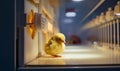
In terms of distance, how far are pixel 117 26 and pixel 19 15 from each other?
1.93 metres

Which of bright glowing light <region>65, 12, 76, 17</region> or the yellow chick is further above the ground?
bright glowing light <region>65, 12, 76, 17</region>

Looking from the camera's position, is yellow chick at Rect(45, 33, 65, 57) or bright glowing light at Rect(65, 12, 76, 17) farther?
bright glowing light at Rect(65, 12, 76, 17)

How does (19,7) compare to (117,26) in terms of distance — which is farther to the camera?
(117,26)

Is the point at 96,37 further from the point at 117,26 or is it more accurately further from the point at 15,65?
the point at 15,65

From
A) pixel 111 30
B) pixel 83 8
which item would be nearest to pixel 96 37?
pixel 111 30

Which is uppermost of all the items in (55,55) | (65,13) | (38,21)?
(65,13)

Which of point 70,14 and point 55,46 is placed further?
point 70,14

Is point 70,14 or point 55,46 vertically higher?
point 70,14

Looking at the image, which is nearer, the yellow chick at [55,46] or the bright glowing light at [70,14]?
the yellow chick at [55,46]

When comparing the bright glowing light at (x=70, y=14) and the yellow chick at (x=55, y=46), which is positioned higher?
the bright glowing light at (x=70, y=14)
